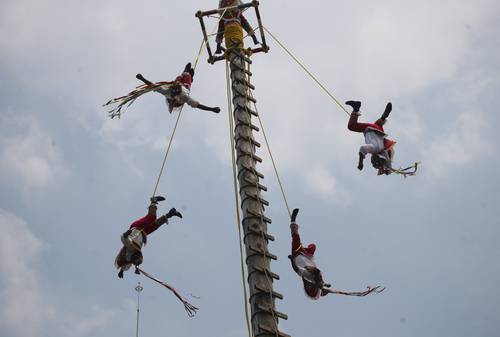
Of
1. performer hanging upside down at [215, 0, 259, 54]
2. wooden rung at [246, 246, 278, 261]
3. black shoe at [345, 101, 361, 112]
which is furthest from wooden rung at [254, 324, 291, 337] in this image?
performer hanging upside down at [215, 0, 259, 54]

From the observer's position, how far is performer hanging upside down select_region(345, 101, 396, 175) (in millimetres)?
8586

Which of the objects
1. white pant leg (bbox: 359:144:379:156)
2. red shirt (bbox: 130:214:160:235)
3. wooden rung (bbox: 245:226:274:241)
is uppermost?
white pant leg (bbox: 359:144:379:156)

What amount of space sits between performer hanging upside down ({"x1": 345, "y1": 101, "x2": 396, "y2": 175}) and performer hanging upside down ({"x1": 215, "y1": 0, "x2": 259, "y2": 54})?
8.98 feet

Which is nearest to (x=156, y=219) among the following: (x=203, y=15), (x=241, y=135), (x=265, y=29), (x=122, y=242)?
(x=122, y=242)

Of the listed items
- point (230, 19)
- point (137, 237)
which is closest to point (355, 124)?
point (230, 19)

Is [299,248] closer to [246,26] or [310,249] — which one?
[310,249]

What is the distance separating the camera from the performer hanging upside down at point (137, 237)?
298 inches

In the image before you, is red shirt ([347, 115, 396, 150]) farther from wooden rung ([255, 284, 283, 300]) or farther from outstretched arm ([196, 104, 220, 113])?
wooden rung ([255, 284, 283, 300])

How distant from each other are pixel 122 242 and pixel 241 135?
2.24 meters

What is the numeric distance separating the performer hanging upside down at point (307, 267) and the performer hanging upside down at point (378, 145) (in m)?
Answer: 1.72

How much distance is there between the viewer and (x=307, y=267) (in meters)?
7.24

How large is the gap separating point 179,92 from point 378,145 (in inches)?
129

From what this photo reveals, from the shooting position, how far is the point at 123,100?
8.93 m

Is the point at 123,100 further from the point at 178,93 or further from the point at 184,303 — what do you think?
the point at 184,303
